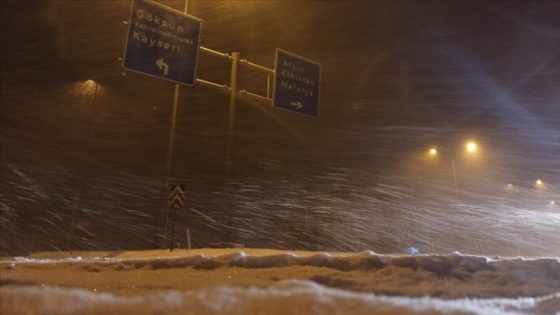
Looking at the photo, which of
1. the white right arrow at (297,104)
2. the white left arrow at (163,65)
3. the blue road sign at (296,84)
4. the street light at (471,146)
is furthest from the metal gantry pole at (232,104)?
the street light at (471,146)

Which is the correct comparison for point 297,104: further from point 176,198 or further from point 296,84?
point 176,198

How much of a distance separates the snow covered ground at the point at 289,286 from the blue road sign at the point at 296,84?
10675 millimetres

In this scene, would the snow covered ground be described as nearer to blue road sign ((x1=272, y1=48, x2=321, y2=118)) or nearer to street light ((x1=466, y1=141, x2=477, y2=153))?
blue road sign ((x1=272, y1=48, x2=321, y2=118))

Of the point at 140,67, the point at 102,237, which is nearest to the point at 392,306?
the point at 140,67

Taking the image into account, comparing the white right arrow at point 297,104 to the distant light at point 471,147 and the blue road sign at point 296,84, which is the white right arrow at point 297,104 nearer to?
the blue road sign at point 296,84

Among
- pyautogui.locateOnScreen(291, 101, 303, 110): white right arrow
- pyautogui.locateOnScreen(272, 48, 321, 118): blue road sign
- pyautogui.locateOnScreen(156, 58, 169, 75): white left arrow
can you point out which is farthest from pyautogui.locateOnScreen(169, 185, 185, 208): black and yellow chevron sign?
pyautogui.locateOnScreen(156, 58, 169, 75): white left arrow

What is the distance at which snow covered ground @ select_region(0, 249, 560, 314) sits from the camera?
2.53 metres

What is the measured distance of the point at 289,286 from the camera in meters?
2.94

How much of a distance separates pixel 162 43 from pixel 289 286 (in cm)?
1223

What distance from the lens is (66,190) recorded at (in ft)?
142

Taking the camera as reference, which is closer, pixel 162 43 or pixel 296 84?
pixel 162 43

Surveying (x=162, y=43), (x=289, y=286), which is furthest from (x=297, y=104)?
(x=289, y=286)

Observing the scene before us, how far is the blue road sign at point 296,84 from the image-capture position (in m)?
16.6

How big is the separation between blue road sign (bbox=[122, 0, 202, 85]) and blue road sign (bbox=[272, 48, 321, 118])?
2.86 meters
